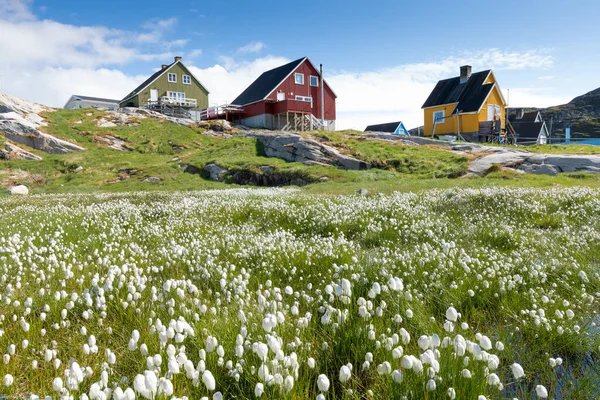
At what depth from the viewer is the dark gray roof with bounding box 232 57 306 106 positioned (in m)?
58.1

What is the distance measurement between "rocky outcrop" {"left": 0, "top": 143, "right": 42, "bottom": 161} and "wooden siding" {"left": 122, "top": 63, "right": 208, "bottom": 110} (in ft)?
112

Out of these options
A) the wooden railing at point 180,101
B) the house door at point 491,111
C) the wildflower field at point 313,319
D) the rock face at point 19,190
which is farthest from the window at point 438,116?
the rock face at point 19,190

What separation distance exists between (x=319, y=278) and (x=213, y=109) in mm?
63606

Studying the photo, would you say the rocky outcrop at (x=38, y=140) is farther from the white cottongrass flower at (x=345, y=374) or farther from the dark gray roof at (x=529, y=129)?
the dark gray roof at (x=529, y=129)

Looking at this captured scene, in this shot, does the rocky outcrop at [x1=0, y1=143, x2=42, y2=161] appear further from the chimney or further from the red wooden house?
the chimney

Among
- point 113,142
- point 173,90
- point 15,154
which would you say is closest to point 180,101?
point 173,90

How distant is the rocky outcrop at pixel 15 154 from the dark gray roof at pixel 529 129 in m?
66.2

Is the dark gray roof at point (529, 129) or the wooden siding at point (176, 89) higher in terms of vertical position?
the wooden siding at point (176, 89)

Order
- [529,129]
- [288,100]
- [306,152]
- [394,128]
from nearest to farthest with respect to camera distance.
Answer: [306,152] < [288,100] < [529,129] < [394,128]

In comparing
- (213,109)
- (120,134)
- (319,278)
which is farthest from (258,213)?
(213,109)

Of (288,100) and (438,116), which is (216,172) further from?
(438,116)

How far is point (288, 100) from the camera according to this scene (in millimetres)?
53000

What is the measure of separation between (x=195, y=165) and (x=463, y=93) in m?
42.5

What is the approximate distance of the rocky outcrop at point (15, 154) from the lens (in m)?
34.1
